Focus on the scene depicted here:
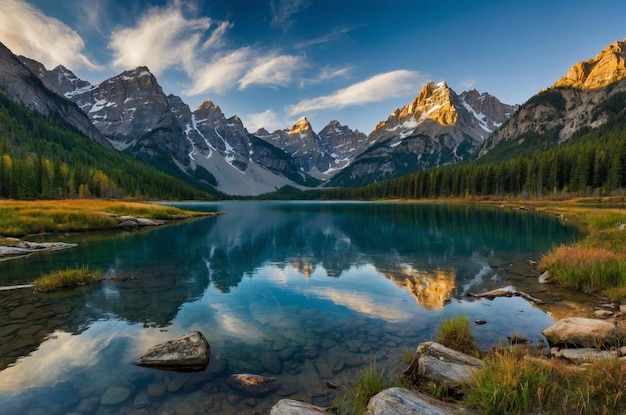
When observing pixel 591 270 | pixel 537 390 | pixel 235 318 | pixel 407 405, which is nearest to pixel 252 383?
pixel 407 405

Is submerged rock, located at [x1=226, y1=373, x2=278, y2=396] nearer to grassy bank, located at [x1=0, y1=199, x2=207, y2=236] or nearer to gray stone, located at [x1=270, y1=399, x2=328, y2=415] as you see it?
gray stone, located at [x1=270, y1=399, x2=328, y2=415]

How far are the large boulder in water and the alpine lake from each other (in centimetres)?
35

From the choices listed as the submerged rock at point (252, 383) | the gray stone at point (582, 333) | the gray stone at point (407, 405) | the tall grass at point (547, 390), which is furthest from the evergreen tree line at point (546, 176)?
the submerged rock at point (252, 383)

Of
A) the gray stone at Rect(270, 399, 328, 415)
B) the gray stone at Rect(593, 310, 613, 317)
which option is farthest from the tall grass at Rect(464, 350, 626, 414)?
the gray stone at Rect(593, 310, 613, 317)

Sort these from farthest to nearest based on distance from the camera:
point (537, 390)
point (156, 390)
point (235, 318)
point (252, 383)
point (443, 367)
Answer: point (235, 318) < point (252, 383) < point (156, 390) < point (443, 367) < point (537, 390)

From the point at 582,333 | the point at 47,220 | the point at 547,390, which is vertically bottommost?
the point at 582,333

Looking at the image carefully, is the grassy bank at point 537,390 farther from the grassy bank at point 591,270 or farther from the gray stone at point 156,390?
the grassy bank at point 591,270

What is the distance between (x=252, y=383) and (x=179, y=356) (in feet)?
9.33

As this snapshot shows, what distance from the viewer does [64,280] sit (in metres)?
19.5

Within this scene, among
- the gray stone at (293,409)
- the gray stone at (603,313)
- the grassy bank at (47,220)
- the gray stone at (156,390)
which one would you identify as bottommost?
the gray stone at (156,390)

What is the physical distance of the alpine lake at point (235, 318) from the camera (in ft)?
30.7

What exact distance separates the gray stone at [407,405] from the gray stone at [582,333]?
6222 millimetres

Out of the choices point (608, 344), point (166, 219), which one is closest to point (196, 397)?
point (608, 344)

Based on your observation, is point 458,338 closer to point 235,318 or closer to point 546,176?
point 235,318
